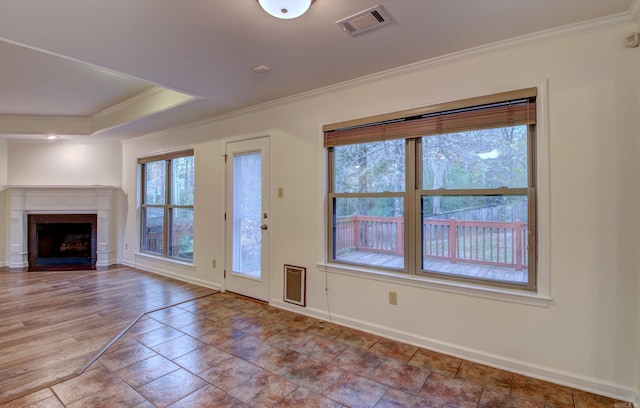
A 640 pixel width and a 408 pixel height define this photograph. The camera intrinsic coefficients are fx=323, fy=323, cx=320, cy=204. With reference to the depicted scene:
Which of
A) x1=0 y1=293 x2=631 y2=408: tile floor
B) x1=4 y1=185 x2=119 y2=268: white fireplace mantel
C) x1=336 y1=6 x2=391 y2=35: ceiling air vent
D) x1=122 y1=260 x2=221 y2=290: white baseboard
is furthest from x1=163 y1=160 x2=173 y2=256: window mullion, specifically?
x1=336 y1=6 x2=391 y2=35: ceiling air vent

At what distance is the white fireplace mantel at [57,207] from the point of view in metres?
5.74

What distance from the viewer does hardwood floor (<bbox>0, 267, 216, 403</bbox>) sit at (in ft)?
7.75

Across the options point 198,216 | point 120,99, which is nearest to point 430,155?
point 198,216

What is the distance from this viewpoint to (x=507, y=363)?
93.0 inches

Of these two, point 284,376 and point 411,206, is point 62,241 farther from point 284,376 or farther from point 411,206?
point 411,206

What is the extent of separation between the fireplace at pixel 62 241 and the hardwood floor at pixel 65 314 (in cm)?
63

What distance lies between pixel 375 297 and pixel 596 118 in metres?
2.12

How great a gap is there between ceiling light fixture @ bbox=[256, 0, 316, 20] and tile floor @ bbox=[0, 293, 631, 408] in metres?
2.28

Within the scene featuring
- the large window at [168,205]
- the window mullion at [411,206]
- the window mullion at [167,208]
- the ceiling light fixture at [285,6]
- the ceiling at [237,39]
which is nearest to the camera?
the ceiling light fixture at [285,6]

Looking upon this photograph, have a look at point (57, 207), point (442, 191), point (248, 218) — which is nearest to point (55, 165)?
point (57, 207)

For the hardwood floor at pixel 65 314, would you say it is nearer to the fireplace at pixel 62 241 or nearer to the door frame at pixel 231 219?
the door frame at pixel 231 219

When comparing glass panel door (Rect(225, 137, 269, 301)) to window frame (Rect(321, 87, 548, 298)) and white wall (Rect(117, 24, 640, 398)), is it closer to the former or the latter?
window frame (Rect(321, 87, 548, 298))

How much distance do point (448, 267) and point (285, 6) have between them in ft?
7.40

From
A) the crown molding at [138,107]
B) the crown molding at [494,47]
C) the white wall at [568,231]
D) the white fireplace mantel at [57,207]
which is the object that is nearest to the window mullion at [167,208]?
the crown molding at [138,107]
